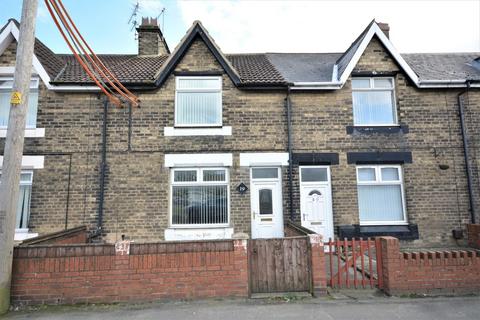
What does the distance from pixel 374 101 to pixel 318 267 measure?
643cm

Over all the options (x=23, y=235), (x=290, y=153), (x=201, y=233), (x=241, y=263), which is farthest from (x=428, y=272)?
(x=23, y=235)

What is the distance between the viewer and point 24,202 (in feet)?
28.2

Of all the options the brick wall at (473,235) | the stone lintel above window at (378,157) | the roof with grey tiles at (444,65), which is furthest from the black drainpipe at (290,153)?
the brick wall at (473,235)

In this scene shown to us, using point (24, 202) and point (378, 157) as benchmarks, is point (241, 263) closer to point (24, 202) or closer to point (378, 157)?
point (378, 157)

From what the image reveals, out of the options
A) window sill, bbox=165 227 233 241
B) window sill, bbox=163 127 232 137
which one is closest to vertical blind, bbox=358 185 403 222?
window sill, bbox=165 227 233 241

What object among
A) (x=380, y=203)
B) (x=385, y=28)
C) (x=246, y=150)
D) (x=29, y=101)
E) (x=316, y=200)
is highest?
(x=385, y=28)

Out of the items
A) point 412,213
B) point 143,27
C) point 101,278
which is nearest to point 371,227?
point 412,213

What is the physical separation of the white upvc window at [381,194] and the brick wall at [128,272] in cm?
533

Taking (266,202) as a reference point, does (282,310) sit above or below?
below

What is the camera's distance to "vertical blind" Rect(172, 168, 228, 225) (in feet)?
29.0

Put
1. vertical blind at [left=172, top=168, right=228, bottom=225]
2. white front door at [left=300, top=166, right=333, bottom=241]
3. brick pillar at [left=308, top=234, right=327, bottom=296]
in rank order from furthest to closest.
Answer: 1. white front door at [left=300, top=166, right=333, bottom=241]
2. vertical blind at [left=172, top=168, right=228, bottom=225]
3. brick pillar at [left=308, top=234, right=327, bottom=296]

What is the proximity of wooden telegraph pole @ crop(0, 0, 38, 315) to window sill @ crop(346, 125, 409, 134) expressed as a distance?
839 centimetres

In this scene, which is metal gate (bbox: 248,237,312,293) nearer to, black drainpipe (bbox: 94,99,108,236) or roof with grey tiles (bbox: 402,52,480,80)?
black drainpipe (bbox: 94,99,108,236)

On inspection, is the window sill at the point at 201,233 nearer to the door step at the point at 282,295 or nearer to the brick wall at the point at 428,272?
the door step at the point at 282,295
